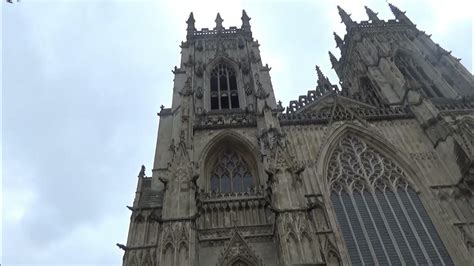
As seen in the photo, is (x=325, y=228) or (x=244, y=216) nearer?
(x=325, y=228)

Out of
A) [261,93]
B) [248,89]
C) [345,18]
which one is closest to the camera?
[261,93]

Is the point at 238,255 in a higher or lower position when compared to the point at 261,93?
lower

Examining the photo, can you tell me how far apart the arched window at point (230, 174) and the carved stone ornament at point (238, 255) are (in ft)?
11.4

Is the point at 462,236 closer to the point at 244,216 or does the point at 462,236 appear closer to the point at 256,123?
the point at 244,216

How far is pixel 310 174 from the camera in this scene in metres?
17.3

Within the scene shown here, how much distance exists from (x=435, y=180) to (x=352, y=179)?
3.44m

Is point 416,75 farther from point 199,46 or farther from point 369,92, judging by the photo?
point 199,46

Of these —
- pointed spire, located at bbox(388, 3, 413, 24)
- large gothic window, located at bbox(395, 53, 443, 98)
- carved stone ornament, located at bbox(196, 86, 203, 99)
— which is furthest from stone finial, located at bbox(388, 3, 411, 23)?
carved stone ornament, located at bbox(196, 86, 203, 99)

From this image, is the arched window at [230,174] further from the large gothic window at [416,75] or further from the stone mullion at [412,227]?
the large gothic window at [416,75]

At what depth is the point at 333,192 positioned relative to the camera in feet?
56.2

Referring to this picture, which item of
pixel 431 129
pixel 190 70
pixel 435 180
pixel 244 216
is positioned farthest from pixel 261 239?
pixel 190 70

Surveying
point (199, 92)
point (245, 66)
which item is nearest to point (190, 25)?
point (245, 66)

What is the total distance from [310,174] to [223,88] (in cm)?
1021

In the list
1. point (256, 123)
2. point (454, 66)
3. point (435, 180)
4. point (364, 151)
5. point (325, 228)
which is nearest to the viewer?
point (325, 228)
